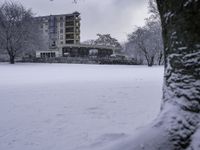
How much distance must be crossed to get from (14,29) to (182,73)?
40926 millimetres

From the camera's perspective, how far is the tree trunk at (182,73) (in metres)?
2.92

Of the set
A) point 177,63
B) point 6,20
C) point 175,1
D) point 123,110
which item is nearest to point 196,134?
point 177,63

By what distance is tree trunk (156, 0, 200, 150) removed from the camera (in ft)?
9.59

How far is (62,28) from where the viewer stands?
90.9 m

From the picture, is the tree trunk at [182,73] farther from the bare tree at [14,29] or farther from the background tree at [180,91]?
the bare tree at [14,29]

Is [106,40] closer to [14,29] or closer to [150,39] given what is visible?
[150,39]

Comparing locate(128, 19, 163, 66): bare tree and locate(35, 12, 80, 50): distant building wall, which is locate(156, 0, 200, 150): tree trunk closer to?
locate(128, 19, 163, 66): bare tree

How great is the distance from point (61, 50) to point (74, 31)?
2023 centimetres

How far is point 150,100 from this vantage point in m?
8.27

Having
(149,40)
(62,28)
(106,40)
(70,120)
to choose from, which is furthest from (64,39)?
(70,120)

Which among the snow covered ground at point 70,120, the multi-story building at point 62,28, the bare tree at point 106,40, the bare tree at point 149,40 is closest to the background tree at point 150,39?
the bare tree at point 149,40

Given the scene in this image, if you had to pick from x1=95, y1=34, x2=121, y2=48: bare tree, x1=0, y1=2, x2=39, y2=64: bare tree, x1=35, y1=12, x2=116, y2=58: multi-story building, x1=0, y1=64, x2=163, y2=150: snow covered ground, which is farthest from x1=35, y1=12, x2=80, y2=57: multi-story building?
x1=0, y1=64, x2=163, y2=150: snow covered ground

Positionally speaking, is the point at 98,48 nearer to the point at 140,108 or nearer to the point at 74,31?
the point at 74,31

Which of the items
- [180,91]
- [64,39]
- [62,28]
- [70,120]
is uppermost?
[62,28]
